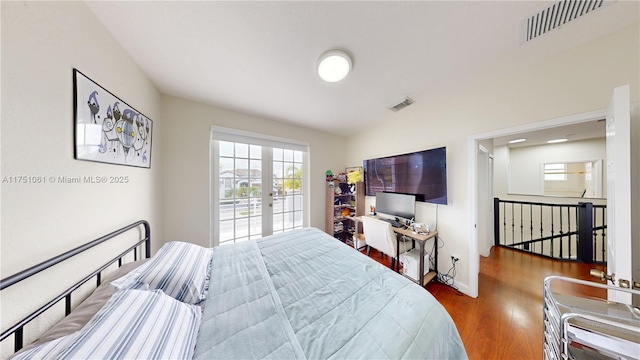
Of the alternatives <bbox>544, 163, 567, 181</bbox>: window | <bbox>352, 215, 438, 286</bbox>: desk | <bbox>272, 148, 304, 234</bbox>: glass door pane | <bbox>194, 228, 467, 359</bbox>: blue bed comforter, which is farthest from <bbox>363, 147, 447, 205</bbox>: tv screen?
<bbox>544, 163, 567, 181</bbox>: window

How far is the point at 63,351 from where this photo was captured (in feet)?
1.62

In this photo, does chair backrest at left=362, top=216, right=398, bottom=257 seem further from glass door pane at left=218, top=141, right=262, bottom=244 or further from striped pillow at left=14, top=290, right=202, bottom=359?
striped pillow at left=14, top=290, right=202, bottom=359

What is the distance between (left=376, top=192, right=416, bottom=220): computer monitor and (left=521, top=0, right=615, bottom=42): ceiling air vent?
1763 millimetres

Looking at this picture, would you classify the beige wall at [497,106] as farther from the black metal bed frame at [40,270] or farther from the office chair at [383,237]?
the black metal bed frame at [40,270]

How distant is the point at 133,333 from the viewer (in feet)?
1.97

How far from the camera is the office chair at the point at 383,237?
2.20 meters

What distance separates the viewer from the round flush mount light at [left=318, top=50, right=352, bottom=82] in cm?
138

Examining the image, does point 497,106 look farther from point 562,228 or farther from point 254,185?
point 562,228

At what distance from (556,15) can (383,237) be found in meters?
2.30

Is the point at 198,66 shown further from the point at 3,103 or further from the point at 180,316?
the point at 180,316

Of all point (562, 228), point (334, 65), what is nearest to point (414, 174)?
point (334, 65)

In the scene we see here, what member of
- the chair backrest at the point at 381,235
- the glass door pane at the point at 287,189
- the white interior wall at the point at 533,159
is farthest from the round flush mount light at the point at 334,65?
the white interior wall at the point at 533,159

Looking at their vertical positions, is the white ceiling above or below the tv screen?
above

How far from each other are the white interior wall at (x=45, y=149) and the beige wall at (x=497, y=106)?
122 inches
